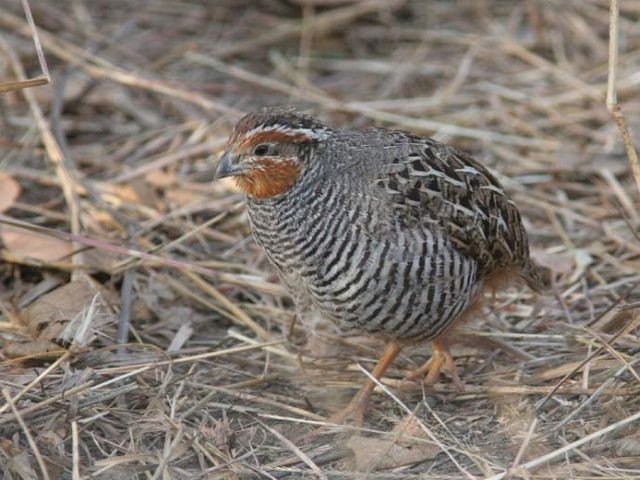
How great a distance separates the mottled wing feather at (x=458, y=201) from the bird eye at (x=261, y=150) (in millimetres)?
519

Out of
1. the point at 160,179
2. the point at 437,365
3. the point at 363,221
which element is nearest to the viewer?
the point at 363,221

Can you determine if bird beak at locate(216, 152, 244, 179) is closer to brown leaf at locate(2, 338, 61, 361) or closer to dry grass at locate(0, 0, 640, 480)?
dry grass at locate(0, 0, 640, 480)

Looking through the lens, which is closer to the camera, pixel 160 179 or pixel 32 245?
pixel 32 245

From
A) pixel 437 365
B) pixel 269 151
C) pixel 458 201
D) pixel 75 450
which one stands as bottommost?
pixel 437 365

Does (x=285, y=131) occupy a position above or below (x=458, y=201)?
above

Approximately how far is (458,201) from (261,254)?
5.65 feet

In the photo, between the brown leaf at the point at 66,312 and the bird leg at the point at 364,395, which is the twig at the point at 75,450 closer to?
the brown leaf at the point at 66,312

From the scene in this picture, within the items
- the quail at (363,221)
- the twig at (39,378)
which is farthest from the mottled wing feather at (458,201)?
the twig at (39,378)

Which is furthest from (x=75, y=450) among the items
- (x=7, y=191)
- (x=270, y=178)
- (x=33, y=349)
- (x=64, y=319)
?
(x=7, y=191)

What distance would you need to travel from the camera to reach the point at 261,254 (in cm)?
623

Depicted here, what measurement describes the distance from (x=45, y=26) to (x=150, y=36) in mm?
865

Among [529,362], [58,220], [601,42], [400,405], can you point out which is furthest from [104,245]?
[601,42]

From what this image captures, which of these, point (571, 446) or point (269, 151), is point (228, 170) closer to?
point (269, 151)

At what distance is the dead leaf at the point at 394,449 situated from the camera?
445cm
